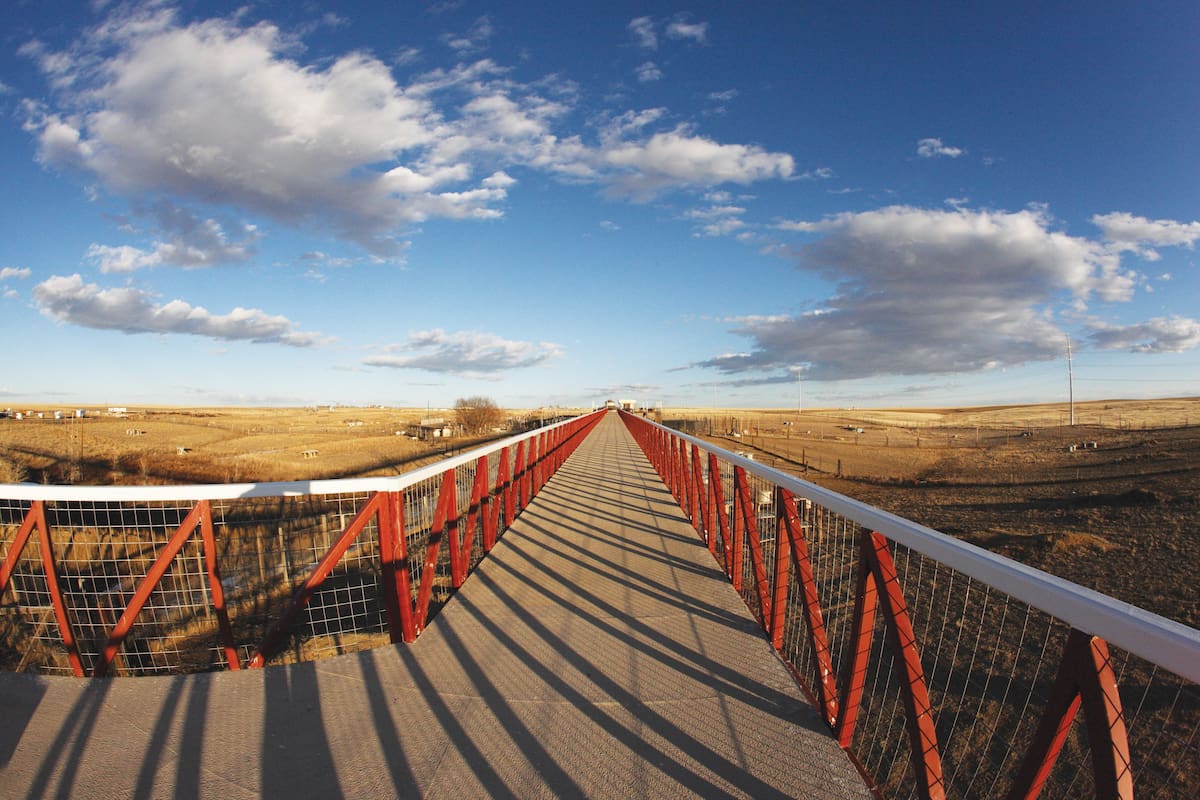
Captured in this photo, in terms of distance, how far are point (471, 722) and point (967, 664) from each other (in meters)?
4.98

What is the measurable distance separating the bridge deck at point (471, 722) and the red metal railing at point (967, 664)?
376mm

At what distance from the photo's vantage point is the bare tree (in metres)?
45.2

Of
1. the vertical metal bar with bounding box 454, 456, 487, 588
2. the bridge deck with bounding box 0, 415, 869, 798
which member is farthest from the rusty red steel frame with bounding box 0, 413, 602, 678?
the vertical metal bar with bounding box 454, 456, 487, 588

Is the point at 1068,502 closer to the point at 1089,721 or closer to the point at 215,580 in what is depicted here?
the point at 1089,721

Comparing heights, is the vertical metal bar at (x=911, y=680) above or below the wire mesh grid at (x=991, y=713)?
above

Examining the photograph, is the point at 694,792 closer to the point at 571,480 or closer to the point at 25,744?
the point at 25,744

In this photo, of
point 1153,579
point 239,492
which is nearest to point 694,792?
point 239,492

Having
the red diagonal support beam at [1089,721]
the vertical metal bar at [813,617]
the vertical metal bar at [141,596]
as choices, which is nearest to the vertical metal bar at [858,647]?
the vertical metal bar at [813,617]

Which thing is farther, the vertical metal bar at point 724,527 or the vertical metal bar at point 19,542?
the vertical metal bar at point 724,527

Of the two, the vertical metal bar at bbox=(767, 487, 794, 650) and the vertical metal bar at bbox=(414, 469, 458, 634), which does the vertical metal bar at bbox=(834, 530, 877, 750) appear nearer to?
the vertical metal bar at bbox=(767, 487, 794, 650)

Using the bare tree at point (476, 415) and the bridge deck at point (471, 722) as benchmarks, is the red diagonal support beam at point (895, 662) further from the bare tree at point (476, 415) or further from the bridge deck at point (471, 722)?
the bare tree at point (476, 415)

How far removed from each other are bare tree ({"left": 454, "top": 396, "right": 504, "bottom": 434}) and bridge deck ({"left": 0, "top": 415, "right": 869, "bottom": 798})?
134ft

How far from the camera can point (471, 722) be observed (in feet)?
8.91

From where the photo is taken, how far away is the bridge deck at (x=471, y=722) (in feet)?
7.55
